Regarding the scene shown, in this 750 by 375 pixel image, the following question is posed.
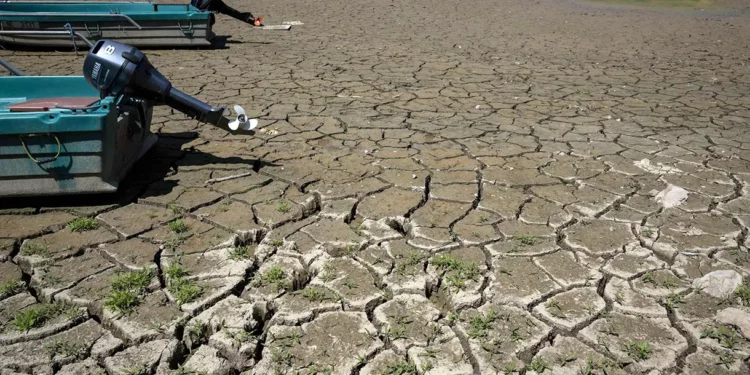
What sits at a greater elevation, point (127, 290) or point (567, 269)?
point (567, 269)

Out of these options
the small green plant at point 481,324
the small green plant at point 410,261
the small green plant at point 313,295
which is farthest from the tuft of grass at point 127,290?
the small green plant at point 481,324

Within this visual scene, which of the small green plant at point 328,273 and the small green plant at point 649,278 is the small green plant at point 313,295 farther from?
the small green plant at point 649,278

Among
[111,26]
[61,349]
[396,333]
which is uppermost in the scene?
[111,26]

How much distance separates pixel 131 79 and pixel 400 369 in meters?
2.47

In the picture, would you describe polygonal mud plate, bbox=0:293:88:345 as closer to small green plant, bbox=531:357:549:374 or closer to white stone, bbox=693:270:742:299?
small green plant, bbox=531:357:549:374

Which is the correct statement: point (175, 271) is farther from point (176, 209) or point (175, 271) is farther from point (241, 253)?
point (176, 209)

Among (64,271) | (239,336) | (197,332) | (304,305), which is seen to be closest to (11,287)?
(64,271)

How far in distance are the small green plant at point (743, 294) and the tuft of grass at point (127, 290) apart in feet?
9.17

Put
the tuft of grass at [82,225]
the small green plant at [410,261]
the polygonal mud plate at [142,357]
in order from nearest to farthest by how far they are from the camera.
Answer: the polygonal mud plate at [142,357], the small green plant at [410,261], the tuft of grass at [82,225]

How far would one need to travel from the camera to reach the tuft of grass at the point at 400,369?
224 cm

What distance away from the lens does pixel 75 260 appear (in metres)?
2.94

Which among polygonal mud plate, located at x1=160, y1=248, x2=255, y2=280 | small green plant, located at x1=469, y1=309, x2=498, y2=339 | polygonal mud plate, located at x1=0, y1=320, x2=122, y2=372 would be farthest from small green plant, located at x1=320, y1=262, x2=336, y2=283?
polygonal mud plate, located at x1=0, y1=320, x2=122, y2=372

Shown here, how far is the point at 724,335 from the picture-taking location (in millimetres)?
2455

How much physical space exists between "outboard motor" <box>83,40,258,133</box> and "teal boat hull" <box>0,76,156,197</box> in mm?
152
